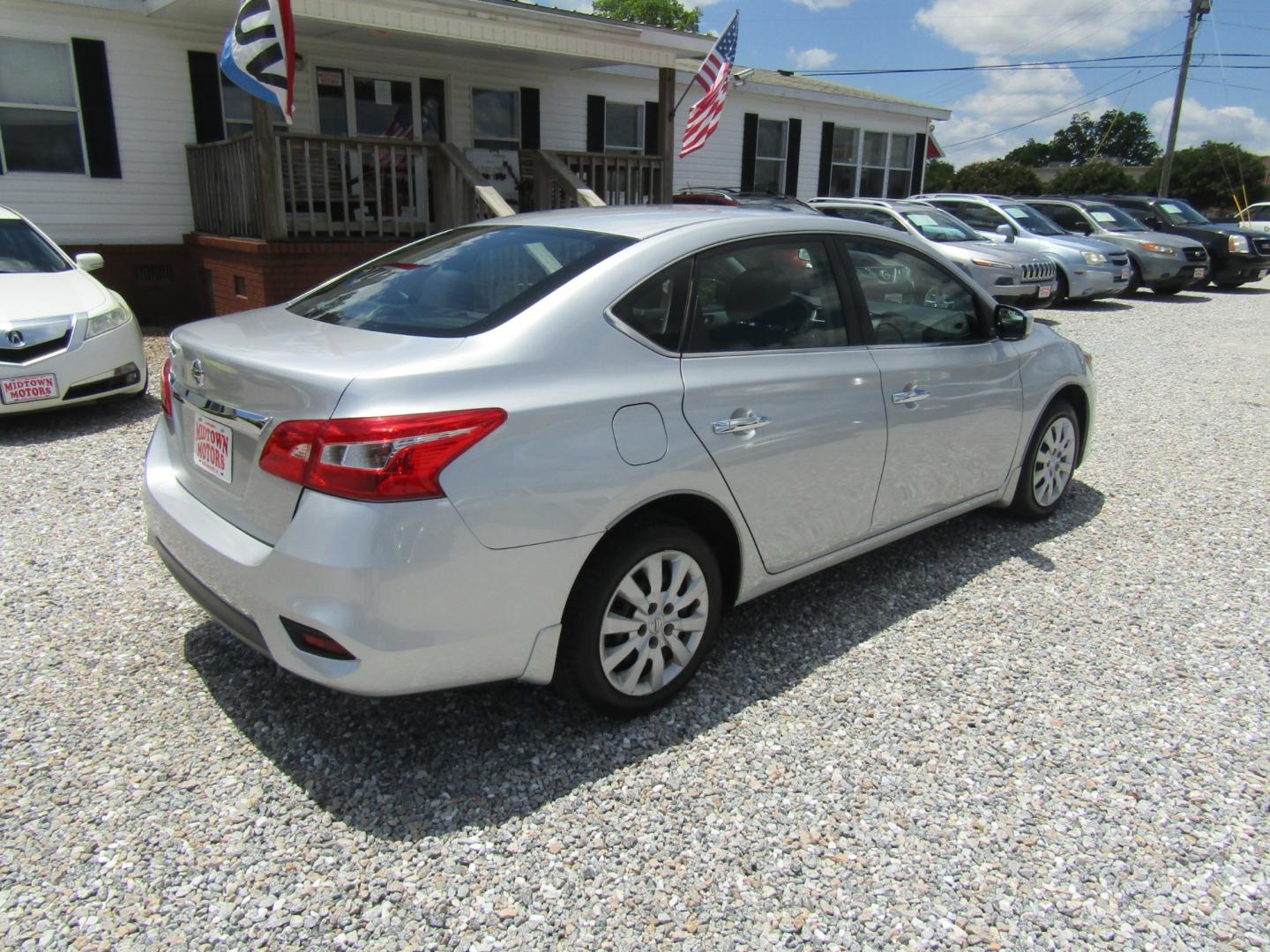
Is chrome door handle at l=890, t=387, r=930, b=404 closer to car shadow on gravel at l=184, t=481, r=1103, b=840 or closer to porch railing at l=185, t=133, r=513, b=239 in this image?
car shadow on gravel at l=184, t=481, r=1103, b=840

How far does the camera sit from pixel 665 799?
8.72ft

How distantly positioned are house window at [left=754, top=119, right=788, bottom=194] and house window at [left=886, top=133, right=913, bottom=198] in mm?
3694

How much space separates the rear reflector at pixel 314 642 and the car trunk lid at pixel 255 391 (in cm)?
24

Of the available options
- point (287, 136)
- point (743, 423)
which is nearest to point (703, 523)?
point (743, 423)

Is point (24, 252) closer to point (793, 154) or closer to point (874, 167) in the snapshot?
point (793, 154)

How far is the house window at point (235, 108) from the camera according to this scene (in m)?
10.6

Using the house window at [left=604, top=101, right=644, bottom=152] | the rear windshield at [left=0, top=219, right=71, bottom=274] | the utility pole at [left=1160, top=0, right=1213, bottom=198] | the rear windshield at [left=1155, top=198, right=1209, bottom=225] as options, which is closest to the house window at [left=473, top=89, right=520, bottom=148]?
the house window at [left=604, top=101, right=644, bottom=152]

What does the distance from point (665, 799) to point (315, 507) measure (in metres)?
1.28

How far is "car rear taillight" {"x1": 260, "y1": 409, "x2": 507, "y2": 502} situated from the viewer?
2.32 m

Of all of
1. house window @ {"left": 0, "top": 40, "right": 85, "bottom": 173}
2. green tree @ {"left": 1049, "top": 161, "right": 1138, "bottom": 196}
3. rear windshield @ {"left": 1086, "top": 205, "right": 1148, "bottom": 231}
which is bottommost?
rear windshield @ {"left": 1086, "top": 205, "right": 1148, "bottom": 231}

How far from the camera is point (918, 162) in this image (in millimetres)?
20953

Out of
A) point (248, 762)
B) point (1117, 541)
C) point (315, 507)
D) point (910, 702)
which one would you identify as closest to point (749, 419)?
point (910, 702)

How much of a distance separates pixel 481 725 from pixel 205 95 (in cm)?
997

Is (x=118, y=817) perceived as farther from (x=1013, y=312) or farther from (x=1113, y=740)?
(x=1013, y=312)
